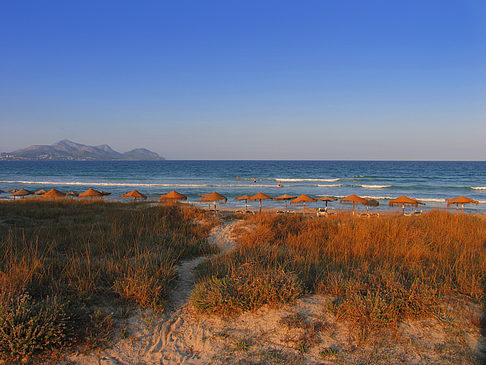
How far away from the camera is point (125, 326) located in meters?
3.94

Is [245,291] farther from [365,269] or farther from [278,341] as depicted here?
[365,269]

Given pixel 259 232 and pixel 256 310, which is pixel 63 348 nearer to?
pixel 256 310

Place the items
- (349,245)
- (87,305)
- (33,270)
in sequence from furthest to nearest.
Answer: (349,245)
(33,270)
(87,305)

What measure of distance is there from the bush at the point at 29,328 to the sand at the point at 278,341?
1.04 ft

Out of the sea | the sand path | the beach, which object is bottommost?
the sea

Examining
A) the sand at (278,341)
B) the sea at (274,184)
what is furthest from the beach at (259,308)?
the sea at (274,184)

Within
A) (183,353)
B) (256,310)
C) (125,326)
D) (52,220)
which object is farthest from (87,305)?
(52,220)

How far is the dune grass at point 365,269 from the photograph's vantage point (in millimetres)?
4219

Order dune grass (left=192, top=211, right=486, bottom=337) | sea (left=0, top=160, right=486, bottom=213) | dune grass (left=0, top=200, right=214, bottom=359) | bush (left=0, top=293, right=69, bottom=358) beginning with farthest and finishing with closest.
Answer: sea (left=0, top=160, right=486, bottom=213), dune grass (left=192, top=211, right=486, bottom=337), dune grass (left=0, top=200, right=214, bottom=359), bush (left=0, top=293, right=69, bottom=358)

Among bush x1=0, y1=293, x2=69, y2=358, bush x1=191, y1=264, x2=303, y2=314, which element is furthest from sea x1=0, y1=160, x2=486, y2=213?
bush x1=0, y1=293, x2=69, y2=358

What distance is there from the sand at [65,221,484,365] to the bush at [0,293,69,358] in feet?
1.04

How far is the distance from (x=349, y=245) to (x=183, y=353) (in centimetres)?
455

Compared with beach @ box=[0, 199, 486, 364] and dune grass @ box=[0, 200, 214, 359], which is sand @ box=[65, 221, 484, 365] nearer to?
beach @ box=[0, 199, 486, 364]

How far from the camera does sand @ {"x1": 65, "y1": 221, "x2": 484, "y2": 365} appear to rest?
→ 350 cm
